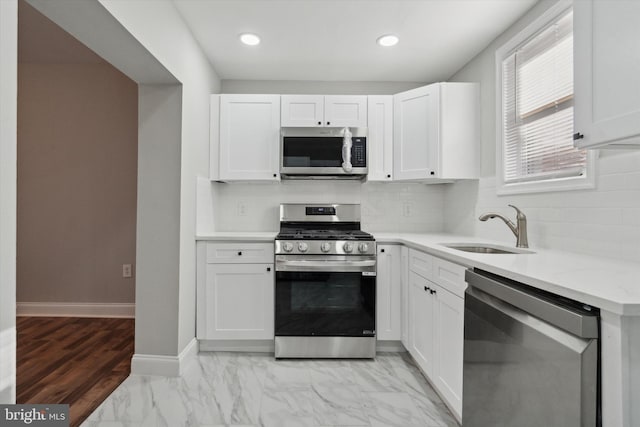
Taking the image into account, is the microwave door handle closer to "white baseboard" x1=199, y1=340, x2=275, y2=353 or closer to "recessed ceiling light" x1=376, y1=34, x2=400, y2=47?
"recessed ceiling light" x1=376, y1=34, x2=400, y2=47

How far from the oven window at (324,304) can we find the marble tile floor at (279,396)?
240 mm

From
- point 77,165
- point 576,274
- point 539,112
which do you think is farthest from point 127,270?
point 539,112

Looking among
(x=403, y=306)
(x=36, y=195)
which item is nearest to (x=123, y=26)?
(x=403, y=306)

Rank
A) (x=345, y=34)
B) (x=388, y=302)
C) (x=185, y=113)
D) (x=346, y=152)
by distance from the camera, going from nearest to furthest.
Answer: (x=185, y=113) → (x=345, y=34) → (x=388, y=302) → (x=346, y=152)

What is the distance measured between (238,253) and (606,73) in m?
2.35

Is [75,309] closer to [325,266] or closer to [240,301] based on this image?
[240,301]

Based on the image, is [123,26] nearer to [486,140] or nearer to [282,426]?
[282,426]

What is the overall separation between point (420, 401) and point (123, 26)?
2544mm

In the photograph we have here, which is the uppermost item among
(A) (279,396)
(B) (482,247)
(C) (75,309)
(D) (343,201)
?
(D) (343,201)

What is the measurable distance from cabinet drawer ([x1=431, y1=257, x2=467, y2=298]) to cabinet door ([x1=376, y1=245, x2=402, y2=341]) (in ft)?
2.01

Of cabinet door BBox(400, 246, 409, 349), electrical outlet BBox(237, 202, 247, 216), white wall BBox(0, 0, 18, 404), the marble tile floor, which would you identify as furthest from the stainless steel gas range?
white wall BBox(0, 0, 18, 404)

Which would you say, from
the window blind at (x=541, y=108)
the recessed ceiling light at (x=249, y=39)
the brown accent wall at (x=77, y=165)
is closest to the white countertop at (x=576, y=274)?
the window blind at (x=541, y=108)

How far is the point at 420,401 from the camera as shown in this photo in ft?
6.45

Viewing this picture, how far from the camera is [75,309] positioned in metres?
3.33
